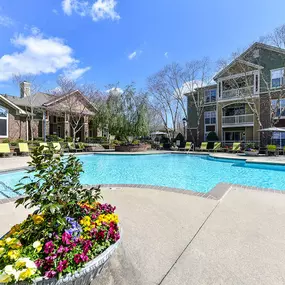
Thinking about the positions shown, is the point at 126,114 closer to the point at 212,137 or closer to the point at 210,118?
the point at 212,137

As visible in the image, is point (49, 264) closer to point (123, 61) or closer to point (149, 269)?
point (149, 269)

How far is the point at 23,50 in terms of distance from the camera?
71.9ft

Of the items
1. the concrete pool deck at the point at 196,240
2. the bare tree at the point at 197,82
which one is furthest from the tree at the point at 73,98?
the concrete pool deck at the point at 196,240

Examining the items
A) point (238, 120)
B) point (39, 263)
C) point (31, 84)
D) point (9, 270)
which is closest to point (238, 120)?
point (238, 120)

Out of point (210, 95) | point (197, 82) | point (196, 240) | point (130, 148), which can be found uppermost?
point (197, 82)

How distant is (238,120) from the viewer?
23.2m

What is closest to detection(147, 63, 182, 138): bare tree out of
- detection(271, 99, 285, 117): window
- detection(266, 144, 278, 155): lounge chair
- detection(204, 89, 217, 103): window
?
detection(204, 89, 217, 103): window

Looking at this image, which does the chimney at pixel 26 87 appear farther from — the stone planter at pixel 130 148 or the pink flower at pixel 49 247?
the pink flower at pixel 49 247

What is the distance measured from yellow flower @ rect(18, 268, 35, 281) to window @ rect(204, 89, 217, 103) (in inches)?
1071

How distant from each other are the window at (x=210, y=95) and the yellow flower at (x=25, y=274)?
1071 inches

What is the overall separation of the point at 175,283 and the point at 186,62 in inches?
1031

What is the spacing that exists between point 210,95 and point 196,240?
2611 centimetres

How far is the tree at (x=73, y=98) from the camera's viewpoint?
23594mm

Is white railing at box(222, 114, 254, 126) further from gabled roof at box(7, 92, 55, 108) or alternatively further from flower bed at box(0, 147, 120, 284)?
flower bed at box(0, 147, 120, 284)
